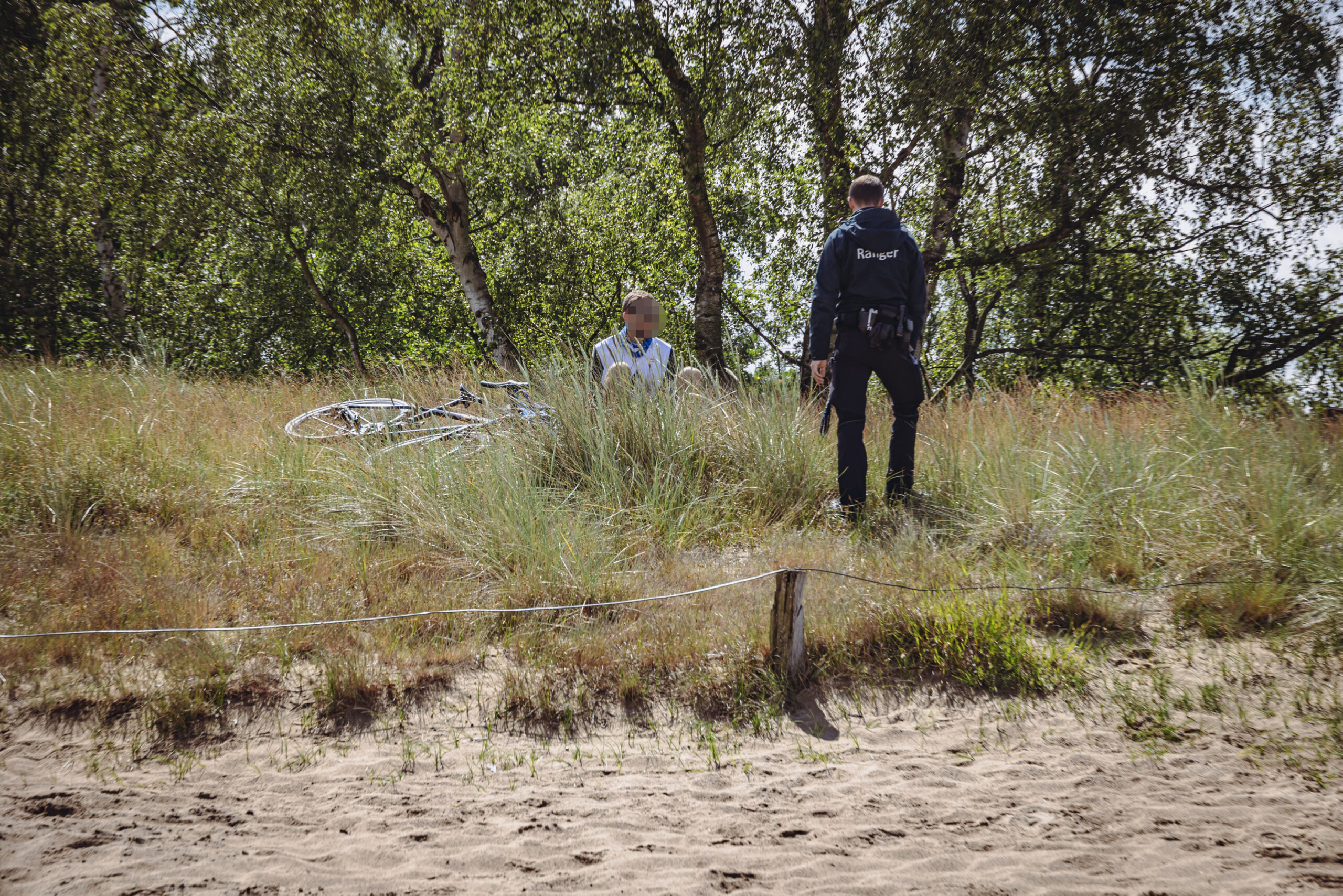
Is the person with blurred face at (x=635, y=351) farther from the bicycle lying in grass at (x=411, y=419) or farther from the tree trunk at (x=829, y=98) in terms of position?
the tree trunk at (x=829, y=98)

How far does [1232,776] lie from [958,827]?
1.11m

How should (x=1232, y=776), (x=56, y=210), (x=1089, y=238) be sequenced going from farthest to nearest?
(x=56, y=210)
(x=1089, y=238)
(x=1232, y=776)

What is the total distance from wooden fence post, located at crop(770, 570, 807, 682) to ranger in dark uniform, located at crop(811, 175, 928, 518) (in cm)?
191

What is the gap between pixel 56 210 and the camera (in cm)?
1355

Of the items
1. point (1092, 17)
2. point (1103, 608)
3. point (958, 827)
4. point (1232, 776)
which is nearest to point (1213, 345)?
point (1092, 17)

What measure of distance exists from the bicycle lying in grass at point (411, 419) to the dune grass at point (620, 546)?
6.5 inches

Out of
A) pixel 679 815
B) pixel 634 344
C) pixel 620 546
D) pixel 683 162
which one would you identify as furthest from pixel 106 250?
pixel 679 815

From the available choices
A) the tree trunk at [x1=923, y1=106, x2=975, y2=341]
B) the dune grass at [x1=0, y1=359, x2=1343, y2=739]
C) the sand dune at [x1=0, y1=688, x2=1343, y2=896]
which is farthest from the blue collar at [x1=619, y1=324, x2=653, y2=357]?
the tree trunk at [x1=923, y1=106, x2=975, y2=341]

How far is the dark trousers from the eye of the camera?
528 cm

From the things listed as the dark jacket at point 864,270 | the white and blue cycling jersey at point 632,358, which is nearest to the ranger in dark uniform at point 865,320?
the dark jacket at point 864,270

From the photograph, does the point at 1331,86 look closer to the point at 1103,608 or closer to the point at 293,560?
the point at 1103,608

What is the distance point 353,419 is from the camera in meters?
6.76

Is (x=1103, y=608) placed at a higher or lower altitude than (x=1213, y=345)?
lower

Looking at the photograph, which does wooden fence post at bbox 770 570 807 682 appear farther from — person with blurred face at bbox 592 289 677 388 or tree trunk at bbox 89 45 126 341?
tree trunk at bbox 89 45 126 341
